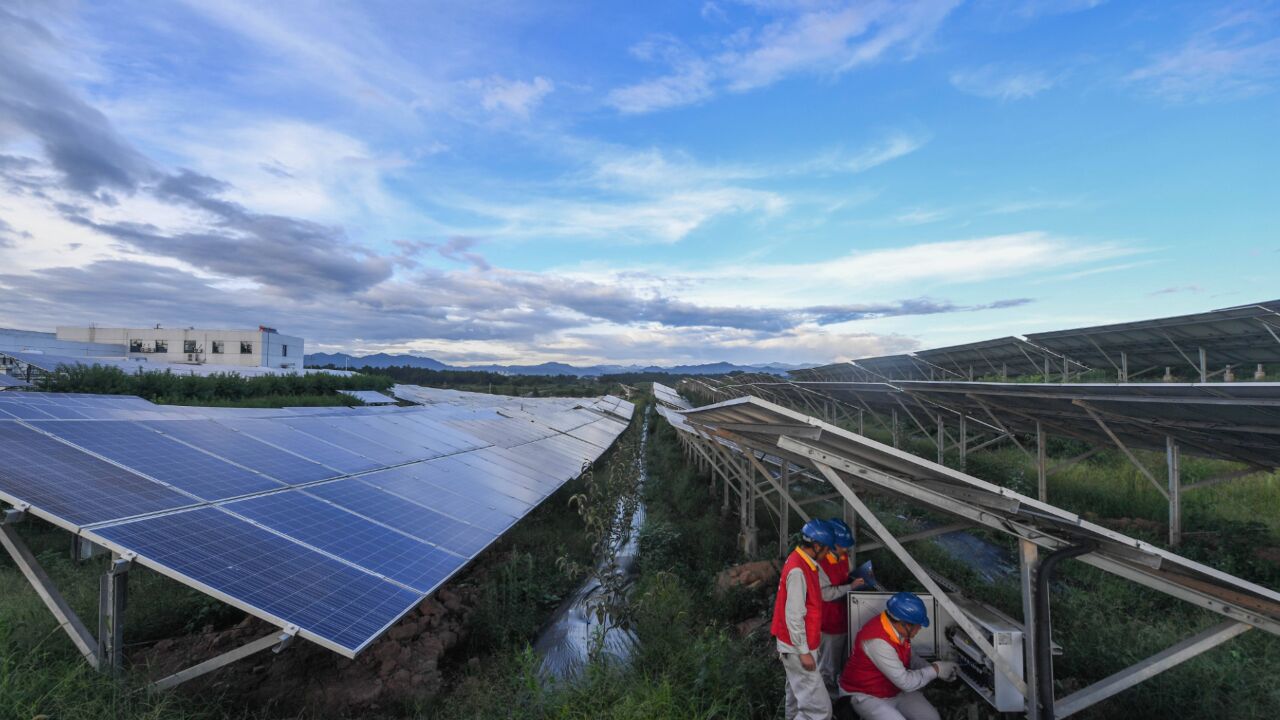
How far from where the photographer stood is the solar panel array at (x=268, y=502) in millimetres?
4207

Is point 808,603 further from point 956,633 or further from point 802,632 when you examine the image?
point 956,633

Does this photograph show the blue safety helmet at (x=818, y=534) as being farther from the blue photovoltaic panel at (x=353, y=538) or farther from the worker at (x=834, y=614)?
the blue photovoltaic panel at (x=353, y=538)

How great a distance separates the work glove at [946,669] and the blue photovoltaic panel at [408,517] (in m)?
4.67

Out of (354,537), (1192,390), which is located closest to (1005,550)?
(1192,390)

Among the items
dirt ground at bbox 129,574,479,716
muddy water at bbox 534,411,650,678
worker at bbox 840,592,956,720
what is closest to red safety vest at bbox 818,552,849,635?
worker at bbox 840,592,956,720

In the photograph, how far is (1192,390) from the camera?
6.12 m

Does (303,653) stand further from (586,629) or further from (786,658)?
(786,658)

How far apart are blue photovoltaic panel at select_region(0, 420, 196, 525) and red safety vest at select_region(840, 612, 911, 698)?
6.04 m

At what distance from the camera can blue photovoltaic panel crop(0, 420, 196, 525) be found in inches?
169

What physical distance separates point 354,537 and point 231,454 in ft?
9.64

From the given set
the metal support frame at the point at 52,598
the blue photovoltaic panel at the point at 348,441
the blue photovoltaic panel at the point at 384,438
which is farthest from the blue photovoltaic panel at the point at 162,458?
the blue photovoltaic panel at the point at 384,438

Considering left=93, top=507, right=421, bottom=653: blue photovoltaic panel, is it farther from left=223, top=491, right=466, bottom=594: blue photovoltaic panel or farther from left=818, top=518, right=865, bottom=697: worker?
left=818, top=518, right=865, bottom=697: worker

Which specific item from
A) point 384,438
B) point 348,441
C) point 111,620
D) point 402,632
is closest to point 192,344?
point 384,438

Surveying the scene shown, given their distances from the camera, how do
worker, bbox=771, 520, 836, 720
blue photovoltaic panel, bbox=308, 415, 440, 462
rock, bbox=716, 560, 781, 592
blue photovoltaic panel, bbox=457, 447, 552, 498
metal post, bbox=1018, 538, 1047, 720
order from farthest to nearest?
blue photovoltaic panel, bbox=308, 415, 440, 462 < blue photovoltaic panel, bbox=457, 447, 552, 498 < rock, bbox=716, 560, 781, 592 < worker, bbox=771, 520, 836, 720 < metal post, bbox=1018, 538, 1047, 720
